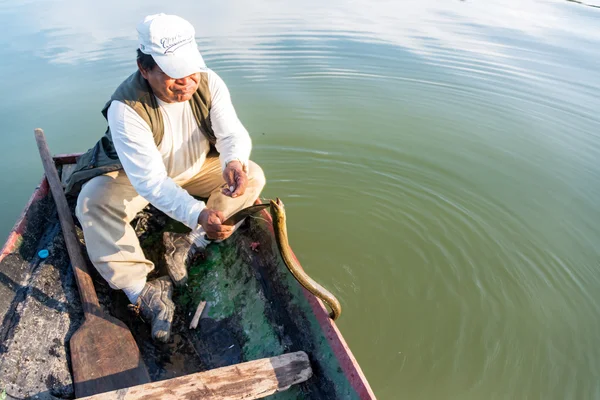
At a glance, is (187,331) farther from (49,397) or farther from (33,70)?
(33,70)

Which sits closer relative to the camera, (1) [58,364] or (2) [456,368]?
(1) [58,364]

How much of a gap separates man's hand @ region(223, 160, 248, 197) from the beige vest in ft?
1.21

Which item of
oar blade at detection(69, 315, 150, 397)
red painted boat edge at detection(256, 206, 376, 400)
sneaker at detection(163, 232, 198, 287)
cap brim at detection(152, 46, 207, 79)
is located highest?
cap brim at detection(152, 46, 207, 79)

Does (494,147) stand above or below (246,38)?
below

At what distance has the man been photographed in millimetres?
2617

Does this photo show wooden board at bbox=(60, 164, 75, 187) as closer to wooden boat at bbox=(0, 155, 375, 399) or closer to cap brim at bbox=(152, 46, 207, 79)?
wooden boat at bbox=(0, 155, 375, 399)

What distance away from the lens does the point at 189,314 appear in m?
3.34

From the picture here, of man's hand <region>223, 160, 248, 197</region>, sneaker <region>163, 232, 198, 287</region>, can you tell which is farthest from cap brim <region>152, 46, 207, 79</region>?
sneaker <region>163, 232, 198, 287</region>

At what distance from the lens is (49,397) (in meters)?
2.53

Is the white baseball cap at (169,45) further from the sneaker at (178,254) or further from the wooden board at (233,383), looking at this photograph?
the wooden board at (233,383)

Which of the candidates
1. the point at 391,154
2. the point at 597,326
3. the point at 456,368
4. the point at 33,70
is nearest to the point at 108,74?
the point at 33,70

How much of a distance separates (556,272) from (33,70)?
993 centimetres

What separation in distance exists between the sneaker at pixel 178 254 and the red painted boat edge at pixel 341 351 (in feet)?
3.65

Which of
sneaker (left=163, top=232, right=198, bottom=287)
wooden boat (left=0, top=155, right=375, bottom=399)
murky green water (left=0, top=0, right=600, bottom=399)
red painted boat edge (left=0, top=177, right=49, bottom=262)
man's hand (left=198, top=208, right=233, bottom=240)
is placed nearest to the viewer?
wooden boat (left=0, top=155, right=375, bottom=399)
